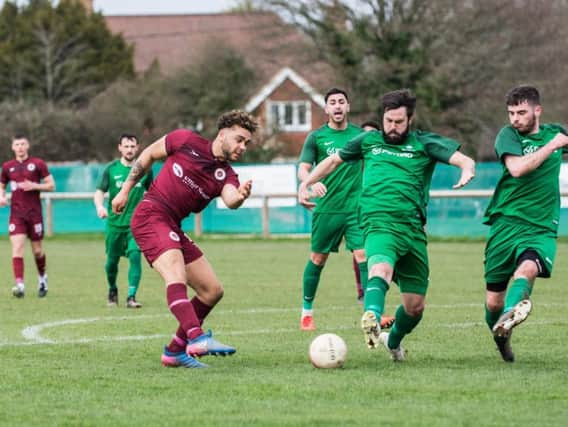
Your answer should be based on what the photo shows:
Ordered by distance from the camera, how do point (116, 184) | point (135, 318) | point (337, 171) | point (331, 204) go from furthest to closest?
point (116, 184) → point (135, 318) → point (337, 171) → point (331, 204)

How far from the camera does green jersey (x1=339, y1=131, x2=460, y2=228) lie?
350 inches

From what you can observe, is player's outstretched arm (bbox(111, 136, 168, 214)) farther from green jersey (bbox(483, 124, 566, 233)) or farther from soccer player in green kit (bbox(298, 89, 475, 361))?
green jersey (bbox(483, 124, 566, 233))

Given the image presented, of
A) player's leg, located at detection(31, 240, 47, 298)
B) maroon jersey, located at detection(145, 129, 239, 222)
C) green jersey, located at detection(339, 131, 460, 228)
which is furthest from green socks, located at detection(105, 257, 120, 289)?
green jersey, located at detection(339, 131, 460, 228)

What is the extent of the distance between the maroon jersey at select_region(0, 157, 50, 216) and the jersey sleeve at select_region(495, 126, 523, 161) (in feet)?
30.5

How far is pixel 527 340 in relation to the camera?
10.7 meters

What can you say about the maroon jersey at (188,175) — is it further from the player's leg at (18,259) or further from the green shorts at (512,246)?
the player's leg at (18,259)

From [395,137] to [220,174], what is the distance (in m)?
1.38

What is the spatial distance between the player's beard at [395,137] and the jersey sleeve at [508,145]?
26.7 inches

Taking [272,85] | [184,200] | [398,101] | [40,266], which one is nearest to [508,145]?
[398,101]

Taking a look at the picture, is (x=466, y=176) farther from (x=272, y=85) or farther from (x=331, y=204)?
(x=272, y=85)

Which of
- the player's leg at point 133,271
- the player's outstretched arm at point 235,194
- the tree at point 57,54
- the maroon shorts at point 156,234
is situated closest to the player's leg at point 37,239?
the player's leg at point 133,271

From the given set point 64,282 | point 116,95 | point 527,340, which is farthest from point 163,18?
point 527,340

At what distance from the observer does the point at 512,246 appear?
886cm

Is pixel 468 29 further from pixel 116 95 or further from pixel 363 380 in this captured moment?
pixel 363 380
